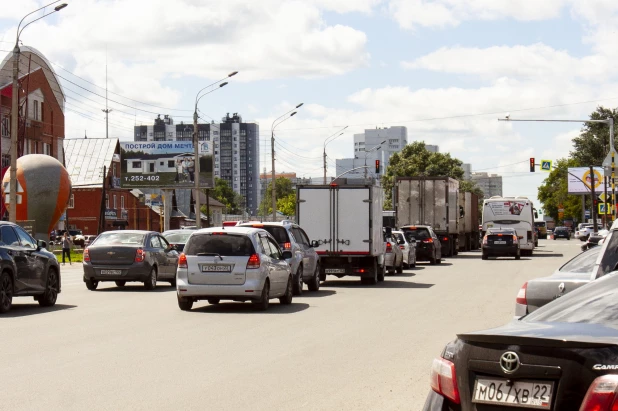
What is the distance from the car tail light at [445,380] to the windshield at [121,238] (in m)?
21.2

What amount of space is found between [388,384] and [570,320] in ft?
15.9

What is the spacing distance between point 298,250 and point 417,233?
21.6 meters

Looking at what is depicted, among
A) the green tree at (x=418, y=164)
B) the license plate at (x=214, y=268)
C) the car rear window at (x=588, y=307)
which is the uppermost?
the green tree at (x=418, y=164)

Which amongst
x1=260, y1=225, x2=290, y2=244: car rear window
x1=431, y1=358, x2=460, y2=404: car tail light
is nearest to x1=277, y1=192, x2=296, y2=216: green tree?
x1=260, y1=225, x2=290, y2=244: car rear window

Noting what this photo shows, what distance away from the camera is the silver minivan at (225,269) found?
18938 mm

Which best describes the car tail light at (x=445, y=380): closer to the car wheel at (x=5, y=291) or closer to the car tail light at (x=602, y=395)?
the car tail light at (x=602, y=395)

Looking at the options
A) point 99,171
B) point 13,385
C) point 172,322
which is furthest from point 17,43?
point 99,171

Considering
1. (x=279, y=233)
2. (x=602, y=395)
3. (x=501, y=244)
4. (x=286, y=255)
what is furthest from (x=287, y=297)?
(x=501, y=244)

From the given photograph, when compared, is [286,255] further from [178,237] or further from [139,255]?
[178,237]

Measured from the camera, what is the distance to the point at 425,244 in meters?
44.1

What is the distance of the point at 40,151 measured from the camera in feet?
265

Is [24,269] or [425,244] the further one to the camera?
[425,244]

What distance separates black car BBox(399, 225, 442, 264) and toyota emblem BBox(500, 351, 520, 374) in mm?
38994

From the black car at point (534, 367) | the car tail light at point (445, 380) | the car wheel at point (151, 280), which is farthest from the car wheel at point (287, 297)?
the car tail light at point (445, 380)
